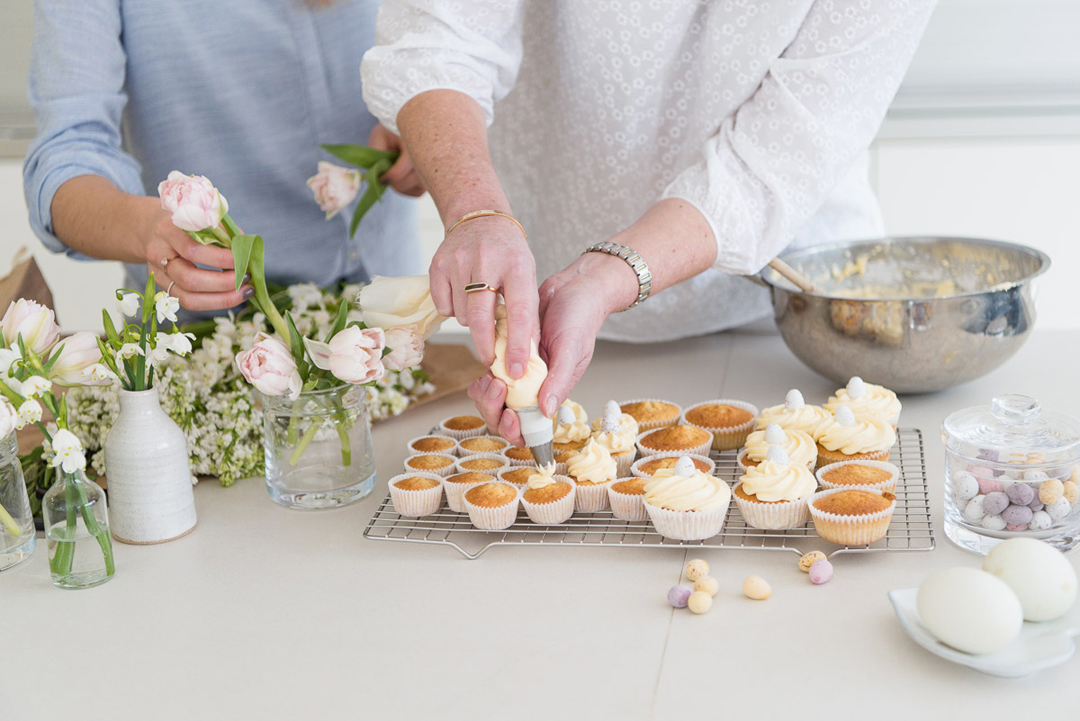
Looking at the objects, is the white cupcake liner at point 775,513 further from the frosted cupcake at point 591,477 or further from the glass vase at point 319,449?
the glass vase at point 319,449

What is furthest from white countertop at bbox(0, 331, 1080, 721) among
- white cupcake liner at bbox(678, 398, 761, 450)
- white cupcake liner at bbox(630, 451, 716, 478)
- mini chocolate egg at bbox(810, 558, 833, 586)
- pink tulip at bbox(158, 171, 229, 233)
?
pink tulip at bbox(158, 171, 229, 233)

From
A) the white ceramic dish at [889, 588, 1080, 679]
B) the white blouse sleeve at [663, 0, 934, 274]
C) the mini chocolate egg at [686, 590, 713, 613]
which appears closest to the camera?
the white ceramic dish at [889, 588, 1080, 679]

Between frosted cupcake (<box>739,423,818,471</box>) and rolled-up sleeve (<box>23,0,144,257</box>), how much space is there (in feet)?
3.03

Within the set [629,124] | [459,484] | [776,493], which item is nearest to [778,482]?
[776,493]

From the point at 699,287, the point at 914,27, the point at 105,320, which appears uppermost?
the point at 914,27

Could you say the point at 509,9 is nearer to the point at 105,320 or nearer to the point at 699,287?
the point at 699,287

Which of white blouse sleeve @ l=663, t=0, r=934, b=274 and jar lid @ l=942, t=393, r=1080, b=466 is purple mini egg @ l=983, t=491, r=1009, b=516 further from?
white blouse sleeve @ l=663, t=0, r=934, b=274

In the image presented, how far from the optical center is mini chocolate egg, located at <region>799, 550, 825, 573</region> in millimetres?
974

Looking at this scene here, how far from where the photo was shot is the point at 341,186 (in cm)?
149

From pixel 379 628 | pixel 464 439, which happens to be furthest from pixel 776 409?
pixel 379 628

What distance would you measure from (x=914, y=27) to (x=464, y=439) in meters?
0.78

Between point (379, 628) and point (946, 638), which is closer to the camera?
point (946, 638)

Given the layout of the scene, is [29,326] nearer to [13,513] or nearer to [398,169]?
[13,513]

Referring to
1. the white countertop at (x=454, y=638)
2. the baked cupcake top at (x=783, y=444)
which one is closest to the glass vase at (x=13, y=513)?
the white countertop at (x=454, y=638)
